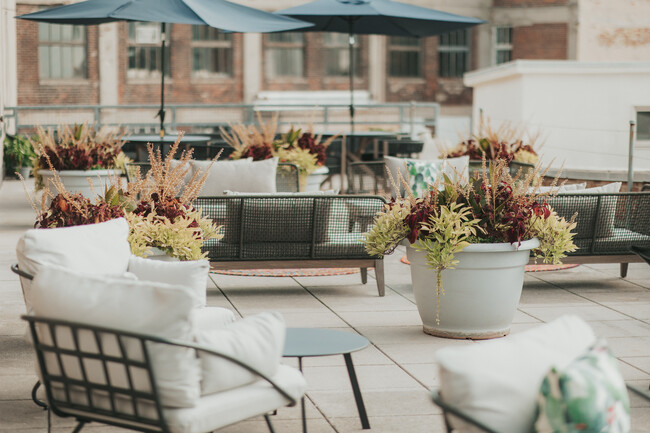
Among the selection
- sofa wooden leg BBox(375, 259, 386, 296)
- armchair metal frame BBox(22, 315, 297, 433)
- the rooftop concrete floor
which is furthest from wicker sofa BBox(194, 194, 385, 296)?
armchair metal frame BBox(22, 315, 297, 433)

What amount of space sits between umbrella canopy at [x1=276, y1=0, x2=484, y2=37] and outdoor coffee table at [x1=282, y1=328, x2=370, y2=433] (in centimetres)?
910

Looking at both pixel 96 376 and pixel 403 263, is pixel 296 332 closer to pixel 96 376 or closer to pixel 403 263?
pixel 96 376

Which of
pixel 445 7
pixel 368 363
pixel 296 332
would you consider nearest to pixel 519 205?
pixel 368 363

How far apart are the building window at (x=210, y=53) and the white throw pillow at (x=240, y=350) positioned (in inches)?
1165

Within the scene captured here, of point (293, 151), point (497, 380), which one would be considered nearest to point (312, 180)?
point (293, 151)

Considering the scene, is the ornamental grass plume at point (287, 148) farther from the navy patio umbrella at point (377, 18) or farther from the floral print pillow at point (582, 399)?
the floral print pillow at point (582, 399)

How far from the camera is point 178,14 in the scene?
10977 mm

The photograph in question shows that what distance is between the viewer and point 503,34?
35.2 metres

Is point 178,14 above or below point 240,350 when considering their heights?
above

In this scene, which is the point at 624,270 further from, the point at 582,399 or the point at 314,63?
the point at 314,63

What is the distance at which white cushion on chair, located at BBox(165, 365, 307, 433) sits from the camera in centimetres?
358

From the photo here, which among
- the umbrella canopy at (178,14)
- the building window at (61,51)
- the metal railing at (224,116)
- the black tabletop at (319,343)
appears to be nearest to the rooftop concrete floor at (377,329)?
the black tabletop at (319,343)

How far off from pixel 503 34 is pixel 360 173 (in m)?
24.8

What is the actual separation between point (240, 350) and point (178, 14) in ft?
25.6
